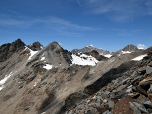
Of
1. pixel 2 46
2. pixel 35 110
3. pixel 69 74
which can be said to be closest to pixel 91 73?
pixel 69 74

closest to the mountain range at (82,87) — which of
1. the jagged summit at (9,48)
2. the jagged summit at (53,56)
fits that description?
the jagged summit at (53,56)

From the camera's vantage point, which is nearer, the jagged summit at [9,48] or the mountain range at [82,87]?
the mountain range at [82,87]

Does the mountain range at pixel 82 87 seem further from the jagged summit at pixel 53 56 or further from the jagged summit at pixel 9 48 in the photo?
the jagged summit at pixel 9 48

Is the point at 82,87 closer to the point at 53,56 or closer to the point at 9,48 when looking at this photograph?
the point at 53,56

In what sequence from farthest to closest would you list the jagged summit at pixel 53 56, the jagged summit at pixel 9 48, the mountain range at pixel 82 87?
the jagged summit at pixel 9 48 → the jagged summit at pixel 53 56 → the mountain range at pixel 82 87

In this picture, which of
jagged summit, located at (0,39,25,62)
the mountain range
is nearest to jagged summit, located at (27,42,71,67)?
the mountain range

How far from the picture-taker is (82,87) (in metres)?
19.8

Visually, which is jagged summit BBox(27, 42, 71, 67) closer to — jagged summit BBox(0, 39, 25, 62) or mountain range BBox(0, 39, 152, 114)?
mountain range BBox(0, 39, 152, 114)

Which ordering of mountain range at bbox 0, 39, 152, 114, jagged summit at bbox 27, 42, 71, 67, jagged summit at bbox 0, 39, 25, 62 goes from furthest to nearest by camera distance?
jagged summit at bbox 0, 39, 25, 62
jagged summit at bbox 27, 42, 71, 67
mountain range at bbox 0, 39, 152, 114

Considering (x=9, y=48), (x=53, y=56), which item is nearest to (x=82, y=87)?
(x=53, y=56)

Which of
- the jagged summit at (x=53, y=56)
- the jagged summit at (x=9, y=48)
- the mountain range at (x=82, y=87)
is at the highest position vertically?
the jagged summit at (x=9, y=48)

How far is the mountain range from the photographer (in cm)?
726

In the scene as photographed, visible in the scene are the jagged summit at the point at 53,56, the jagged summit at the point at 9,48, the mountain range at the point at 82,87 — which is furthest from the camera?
the jagged summit at the point at 9,48

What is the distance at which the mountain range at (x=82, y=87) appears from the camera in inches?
286
